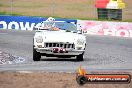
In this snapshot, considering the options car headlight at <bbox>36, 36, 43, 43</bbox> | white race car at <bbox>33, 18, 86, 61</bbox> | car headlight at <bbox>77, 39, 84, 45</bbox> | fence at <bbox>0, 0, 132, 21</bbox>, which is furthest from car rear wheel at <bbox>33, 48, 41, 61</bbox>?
fence at <bbox>0, 0, 132, 21</bbox>

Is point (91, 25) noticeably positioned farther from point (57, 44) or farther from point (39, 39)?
point (39, 39)

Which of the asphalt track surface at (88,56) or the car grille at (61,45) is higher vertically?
the car grille at (61,45)

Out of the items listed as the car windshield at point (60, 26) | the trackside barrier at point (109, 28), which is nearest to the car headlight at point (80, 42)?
the car windshield at point (60, 26)

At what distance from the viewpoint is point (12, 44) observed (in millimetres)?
26000

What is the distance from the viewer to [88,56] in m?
21.5

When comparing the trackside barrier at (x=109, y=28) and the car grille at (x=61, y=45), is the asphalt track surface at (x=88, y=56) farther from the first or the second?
the trackside barrier at (x=109, y=28)

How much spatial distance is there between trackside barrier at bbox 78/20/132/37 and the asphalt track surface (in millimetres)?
1312

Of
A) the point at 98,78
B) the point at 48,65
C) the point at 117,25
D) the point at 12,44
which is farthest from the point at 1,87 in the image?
the point at 117,25

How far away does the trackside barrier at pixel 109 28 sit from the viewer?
3378 centimetres

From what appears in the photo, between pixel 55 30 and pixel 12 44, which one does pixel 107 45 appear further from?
pixel 55 30

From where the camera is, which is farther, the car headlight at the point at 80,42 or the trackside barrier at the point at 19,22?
the trackside barrier at the point at 19,22

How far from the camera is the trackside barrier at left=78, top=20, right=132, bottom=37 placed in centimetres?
3378

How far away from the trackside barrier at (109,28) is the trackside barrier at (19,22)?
11.6 feet

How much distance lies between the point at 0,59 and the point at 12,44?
7.72m
